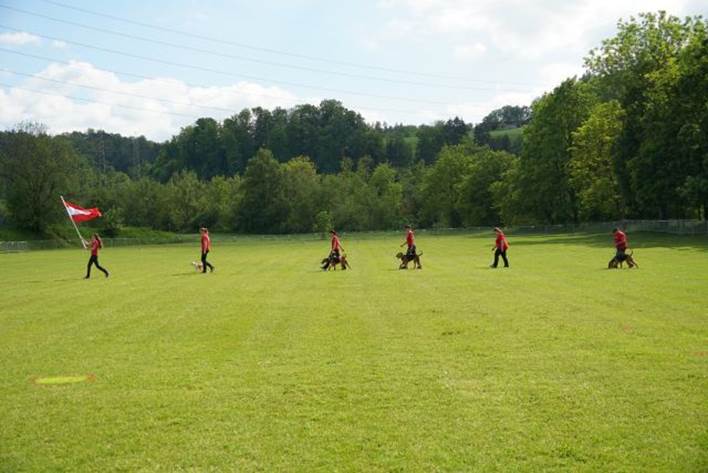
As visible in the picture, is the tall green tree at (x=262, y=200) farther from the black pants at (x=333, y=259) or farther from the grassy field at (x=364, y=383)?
the grassy field at (x=364, y=383)

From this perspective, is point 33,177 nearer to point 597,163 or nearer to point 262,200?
point 262,200

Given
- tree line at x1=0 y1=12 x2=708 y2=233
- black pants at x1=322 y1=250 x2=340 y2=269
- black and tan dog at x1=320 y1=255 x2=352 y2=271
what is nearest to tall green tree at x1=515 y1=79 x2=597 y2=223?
tree line at x1=0 y1=12 x2=708 y2=233

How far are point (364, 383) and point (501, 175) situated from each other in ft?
324

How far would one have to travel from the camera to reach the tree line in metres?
55.8

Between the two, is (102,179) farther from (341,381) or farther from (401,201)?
(341,381)

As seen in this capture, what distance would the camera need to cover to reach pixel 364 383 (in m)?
9.69

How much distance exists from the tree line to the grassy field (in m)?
40.0

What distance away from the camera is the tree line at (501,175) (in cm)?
5575

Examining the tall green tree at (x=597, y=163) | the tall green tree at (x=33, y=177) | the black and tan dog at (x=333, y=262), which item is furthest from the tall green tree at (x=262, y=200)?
the black and tan dog at (x=333, y=262)

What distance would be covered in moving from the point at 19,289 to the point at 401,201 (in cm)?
10909

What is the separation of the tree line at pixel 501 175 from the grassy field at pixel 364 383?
1574 inches

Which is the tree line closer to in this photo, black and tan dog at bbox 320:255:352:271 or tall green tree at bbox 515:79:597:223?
tall green tree at bbox 515:79:597:223

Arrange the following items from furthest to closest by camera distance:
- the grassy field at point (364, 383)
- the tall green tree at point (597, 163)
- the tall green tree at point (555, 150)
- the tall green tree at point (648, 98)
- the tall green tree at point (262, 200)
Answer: the tall green tree at point (262, 200), the tall green tree at point (555, 150), the tall green tree at point (597, 163), the tall green tree at point (648, 98), the grassy field at point (364, 383)

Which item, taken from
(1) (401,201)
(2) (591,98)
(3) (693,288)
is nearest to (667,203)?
(2) (591,98)
